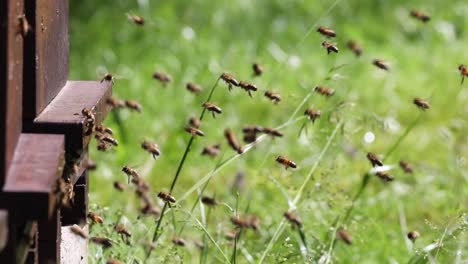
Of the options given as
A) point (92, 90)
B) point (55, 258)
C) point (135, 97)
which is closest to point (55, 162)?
point (55, 258)

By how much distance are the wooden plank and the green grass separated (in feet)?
1.65

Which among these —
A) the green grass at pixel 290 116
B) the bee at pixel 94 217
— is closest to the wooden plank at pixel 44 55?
the bee at pixel 94 217

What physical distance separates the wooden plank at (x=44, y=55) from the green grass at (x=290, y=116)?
0.50 metres

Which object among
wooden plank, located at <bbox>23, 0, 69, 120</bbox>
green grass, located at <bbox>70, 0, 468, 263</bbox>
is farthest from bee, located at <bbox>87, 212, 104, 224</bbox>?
wooden plank, located at <bbox>23, 0, 69, 120</bbox>

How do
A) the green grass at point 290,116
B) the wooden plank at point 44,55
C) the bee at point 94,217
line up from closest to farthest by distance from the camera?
the wooden plank at point 44,55, the bee at point 94,217, the green grass at point 290,116

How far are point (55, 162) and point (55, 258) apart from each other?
447 millimetres

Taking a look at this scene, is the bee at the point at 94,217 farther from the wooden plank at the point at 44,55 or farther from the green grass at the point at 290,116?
the wooden plank at the point at 44,55

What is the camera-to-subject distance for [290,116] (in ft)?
15.6

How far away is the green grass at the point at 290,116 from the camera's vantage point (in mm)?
3514

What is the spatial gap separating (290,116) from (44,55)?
8.01 feet

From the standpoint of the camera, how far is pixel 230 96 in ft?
18.8

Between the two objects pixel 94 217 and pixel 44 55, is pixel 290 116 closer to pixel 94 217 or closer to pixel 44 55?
pixel 94 217

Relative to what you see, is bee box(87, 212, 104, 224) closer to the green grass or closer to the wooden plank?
the green grass

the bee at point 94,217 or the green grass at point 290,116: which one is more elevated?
the bee at point 94,217
